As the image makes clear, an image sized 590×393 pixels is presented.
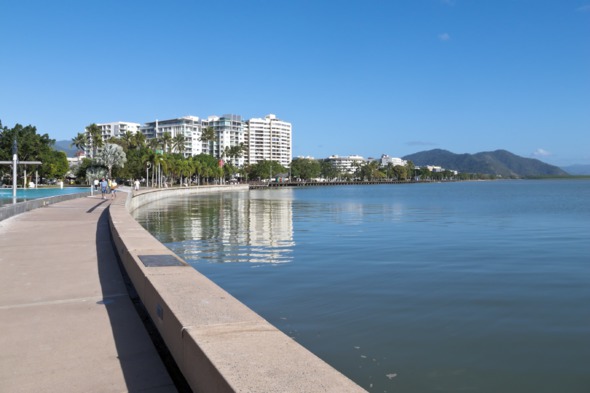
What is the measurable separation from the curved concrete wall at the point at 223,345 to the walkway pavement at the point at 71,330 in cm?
33

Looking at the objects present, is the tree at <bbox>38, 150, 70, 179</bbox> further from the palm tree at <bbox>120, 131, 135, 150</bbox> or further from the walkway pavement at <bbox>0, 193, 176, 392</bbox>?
the walkway pavement at <bbox>0, 193, 176, 392</bbox>

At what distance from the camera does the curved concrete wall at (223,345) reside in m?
3.28

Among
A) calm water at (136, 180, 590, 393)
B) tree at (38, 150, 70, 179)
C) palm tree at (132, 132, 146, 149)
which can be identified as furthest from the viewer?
palm tree at (132, 132, 146, 149)

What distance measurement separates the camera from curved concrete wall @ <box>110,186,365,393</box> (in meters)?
3.28

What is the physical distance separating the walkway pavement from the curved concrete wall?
1.08 feet

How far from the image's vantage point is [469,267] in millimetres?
14000

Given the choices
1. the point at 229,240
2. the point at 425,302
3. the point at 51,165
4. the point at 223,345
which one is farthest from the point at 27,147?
the point at 223,345

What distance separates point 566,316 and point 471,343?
2602 mm

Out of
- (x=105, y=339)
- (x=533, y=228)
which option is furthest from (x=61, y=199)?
(x=105, y=339)

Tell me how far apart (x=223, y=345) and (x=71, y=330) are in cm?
254

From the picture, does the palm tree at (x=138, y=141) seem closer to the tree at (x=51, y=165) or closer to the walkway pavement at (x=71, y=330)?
the tree at (x=51, y=165)

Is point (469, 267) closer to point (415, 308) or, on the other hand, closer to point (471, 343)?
point (415, 308)

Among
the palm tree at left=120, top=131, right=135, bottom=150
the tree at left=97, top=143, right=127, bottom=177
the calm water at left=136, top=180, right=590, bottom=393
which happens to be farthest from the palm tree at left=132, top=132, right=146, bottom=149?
the calm water at left=136, top=180, right=590, bottom=393

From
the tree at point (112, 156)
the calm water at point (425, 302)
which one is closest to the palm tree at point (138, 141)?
the tree at point (112, 156)
